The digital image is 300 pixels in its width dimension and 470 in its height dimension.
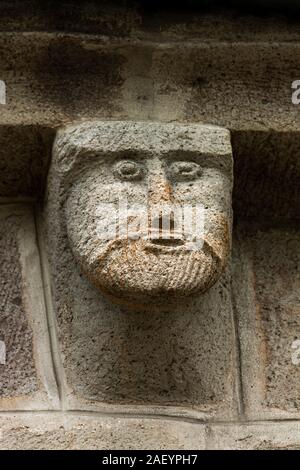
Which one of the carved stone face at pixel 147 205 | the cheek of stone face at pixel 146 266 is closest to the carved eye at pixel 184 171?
the carved stone face at pixel 147 205

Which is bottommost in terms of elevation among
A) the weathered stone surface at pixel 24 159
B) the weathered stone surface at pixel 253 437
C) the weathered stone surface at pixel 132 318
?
the weathered stone surface at pixel 253 437

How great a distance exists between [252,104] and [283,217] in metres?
0.25

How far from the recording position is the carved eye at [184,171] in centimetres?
238

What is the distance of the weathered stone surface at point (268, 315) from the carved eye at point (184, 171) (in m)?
0.26

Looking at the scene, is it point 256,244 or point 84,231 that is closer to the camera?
point 84,231

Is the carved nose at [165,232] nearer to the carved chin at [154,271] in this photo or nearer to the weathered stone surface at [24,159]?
the carved chin at [154,271]

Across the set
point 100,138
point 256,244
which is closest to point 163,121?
point 100,138

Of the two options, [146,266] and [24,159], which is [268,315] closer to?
[146,266]

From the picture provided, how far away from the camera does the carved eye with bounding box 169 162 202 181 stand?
2.38 metres

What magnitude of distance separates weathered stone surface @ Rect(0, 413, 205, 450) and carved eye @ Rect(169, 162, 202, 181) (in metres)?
0.41

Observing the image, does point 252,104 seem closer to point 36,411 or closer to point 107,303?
point 107,303

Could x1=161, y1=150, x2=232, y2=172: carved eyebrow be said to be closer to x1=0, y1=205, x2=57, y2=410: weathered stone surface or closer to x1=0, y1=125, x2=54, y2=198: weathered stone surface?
x1=0, y1=125, x2=54, y2=198: weathered stone surface

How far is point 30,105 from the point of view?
A: 8.06 feet

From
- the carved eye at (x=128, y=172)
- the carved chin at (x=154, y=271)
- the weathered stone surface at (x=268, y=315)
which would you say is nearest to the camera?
the carved chin at (x=154, y=271)
